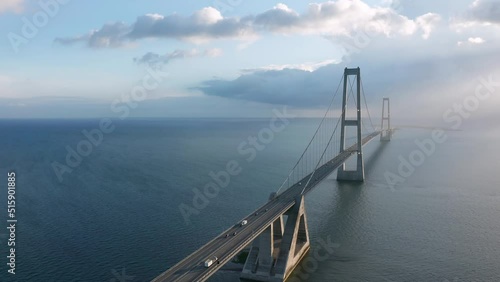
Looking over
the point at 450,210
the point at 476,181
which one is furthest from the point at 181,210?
the point at 476,181

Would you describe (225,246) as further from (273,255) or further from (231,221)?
(231,221)

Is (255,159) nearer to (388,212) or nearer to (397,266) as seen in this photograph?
(388,212)

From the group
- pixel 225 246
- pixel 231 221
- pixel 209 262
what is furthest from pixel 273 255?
pixel 231 221

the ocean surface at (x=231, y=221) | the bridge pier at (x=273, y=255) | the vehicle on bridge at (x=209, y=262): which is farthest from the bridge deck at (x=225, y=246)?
the ocean surface at (x=231, y=221)

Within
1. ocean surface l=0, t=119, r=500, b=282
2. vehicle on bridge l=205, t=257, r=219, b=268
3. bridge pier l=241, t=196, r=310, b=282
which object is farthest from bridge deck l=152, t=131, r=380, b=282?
ocean surface l=0, t=119, r=500, b=282

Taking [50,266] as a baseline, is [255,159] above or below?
above

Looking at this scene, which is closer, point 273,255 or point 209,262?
point 209,262

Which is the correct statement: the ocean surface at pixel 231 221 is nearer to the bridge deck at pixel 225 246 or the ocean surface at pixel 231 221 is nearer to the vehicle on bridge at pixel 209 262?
the bridge deck at pixel 225 246

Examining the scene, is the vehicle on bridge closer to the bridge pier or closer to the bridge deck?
the bridge deck
